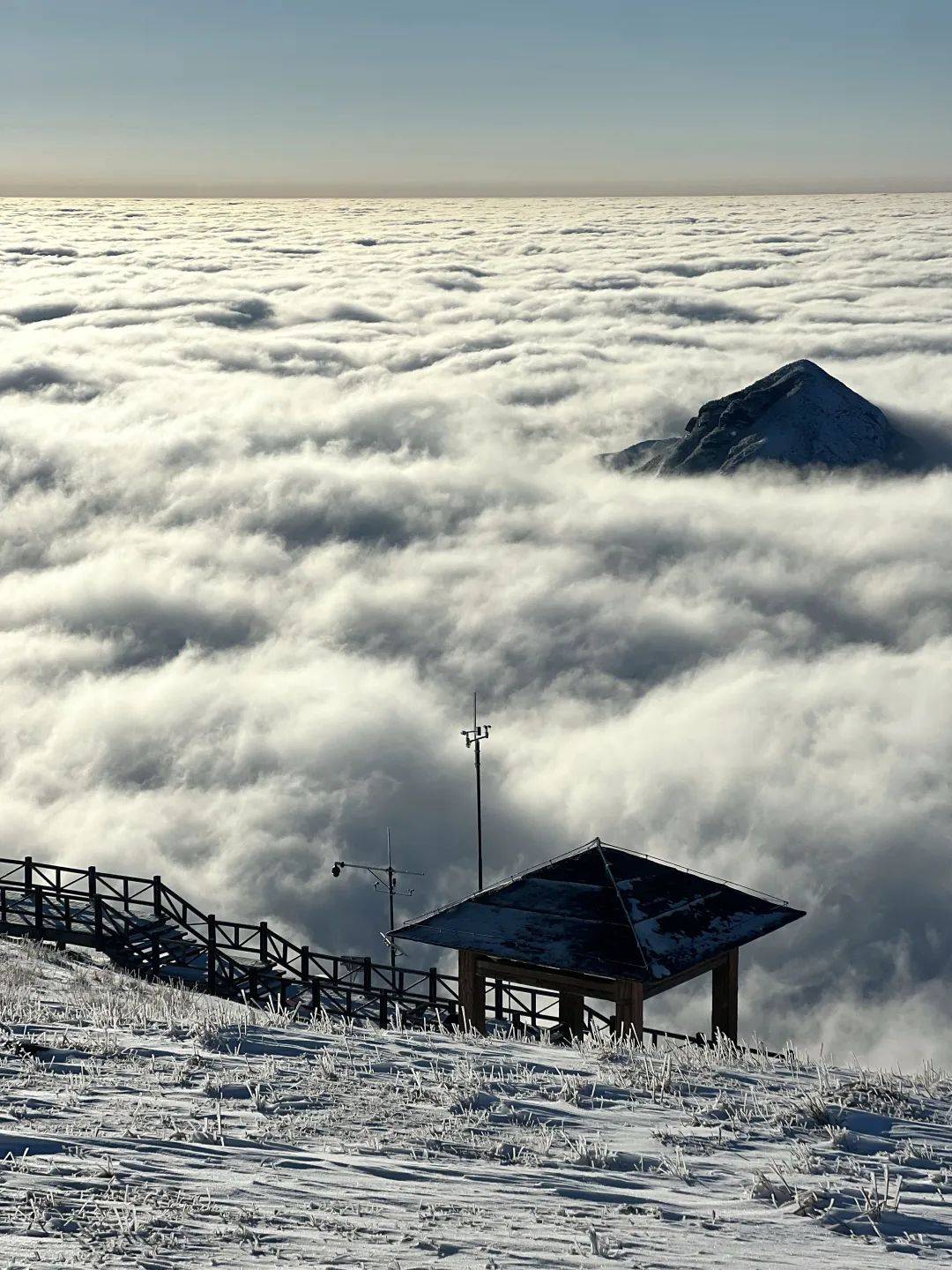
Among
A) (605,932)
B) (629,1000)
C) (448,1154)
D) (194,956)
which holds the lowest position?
(194,956)

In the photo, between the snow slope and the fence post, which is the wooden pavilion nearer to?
the fence post

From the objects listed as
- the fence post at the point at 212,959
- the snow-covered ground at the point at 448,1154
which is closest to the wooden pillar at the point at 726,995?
the snow-covered ground at the point at 448,1154

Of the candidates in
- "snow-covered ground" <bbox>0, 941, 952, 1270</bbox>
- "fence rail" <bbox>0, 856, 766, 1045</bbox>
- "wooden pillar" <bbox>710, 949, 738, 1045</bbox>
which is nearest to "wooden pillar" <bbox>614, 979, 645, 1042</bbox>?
"wooden pillar" <bbox>710, 949, 738, 1045</bbox>

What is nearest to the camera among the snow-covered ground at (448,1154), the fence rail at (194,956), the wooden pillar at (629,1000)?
the snow-covered ground at (448,1154)

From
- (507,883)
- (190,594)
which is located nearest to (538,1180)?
(507,883)

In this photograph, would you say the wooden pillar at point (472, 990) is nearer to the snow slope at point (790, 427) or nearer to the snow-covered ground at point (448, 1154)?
the snow-covered ground at point (448, 1154)

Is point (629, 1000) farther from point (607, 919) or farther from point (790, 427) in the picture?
point (790, 427)

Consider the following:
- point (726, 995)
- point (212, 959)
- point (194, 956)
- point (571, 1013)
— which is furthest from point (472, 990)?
point (194, 956)

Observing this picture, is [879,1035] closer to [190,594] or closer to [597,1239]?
[597,1239]
